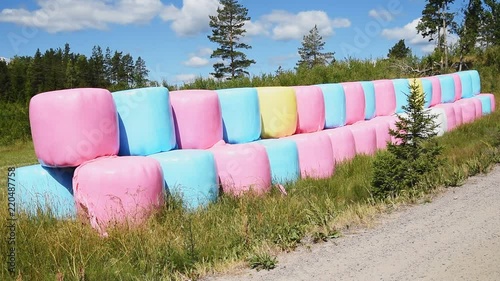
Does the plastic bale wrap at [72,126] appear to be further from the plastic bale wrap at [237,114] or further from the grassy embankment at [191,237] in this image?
the plastic bale wrap at [237,114]

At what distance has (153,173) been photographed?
4.74m

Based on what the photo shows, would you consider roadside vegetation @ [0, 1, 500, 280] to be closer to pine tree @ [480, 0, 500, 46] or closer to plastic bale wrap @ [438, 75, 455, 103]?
plastic bale wrap @ [438, 75, 455, 103]

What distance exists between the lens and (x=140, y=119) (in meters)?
5.54

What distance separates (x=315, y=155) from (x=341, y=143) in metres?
0.85

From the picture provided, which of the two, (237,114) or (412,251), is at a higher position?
(237,114)

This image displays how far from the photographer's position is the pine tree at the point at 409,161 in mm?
5852

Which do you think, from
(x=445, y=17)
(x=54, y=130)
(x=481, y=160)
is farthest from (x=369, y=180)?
(x=445, y=17)

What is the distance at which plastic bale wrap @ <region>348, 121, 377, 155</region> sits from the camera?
844 centimetres

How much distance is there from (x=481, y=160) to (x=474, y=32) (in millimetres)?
20072

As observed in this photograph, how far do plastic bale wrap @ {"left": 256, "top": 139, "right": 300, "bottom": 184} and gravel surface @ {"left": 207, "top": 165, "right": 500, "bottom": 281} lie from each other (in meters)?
1.83

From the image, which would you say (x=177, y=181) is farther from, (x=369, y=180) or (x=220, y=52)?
(x=220, y=52)

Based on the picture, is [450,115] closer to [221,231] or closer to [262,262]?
[221,231]

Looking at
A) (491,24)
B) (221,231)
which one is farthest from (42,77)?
(221,231)

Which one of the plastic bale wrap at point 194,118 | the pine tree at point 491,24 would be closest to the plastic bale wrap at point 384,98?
the plastic bale wrap at point 194,118
